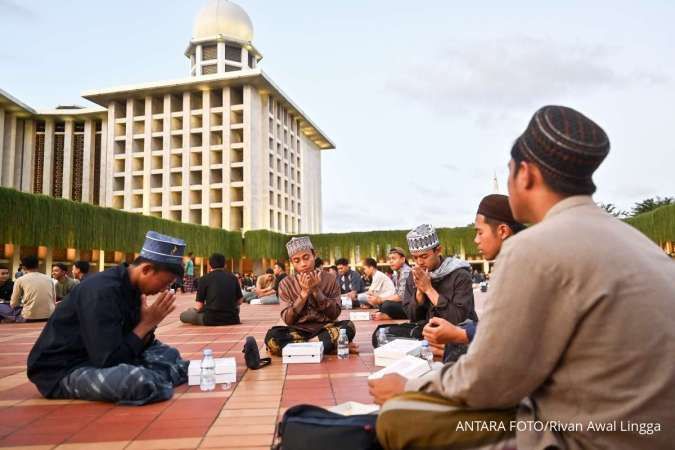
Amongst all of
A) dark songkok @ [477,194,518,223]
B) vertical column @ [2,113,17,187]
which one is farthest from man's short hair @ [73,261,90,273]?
vertical column @ [2,113,17,187]

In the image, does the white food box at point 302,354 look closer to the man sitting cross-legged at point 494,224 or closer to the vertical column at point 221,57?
the man sitting cross-legged at point 494,224

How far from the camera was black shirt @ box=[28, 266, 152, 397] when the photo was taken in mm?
3258

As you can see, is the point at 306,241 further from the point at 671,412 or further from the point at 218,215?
the point at 218,215

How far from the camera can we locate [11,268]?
23.7 m

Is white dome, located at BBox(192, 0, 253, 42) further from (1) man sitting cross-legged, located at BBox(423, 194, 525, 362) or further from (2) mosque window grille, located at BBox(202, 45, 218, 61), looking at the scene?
(1) man sitting cross-legged, located at BBox(423, 194, 525, 362)

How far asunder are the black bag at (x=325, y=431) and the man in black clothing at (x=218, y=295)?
7.02 meters

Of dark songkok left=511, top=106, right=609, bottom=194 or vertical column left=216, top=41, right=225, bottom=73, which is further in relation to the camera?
vertical column left=216, top=41, right=225, bottom=73

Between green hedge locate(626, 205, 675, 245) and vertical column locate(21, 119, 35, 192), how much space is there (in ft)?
162

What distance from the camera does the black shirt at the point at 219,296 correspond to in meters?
8.80

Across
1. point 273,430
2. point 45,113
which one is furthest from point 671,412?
point 45,113

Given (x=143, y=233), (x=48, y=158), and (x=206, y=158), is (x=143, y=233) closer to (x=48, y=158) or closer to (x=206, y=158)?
(x=206, y=158)

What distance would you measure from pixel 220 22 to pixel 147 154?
1469 centimetres

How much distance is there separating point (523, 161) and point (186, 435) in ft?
7.64

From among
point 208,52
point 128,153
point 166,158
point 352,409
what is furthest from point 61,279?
point 208,52
